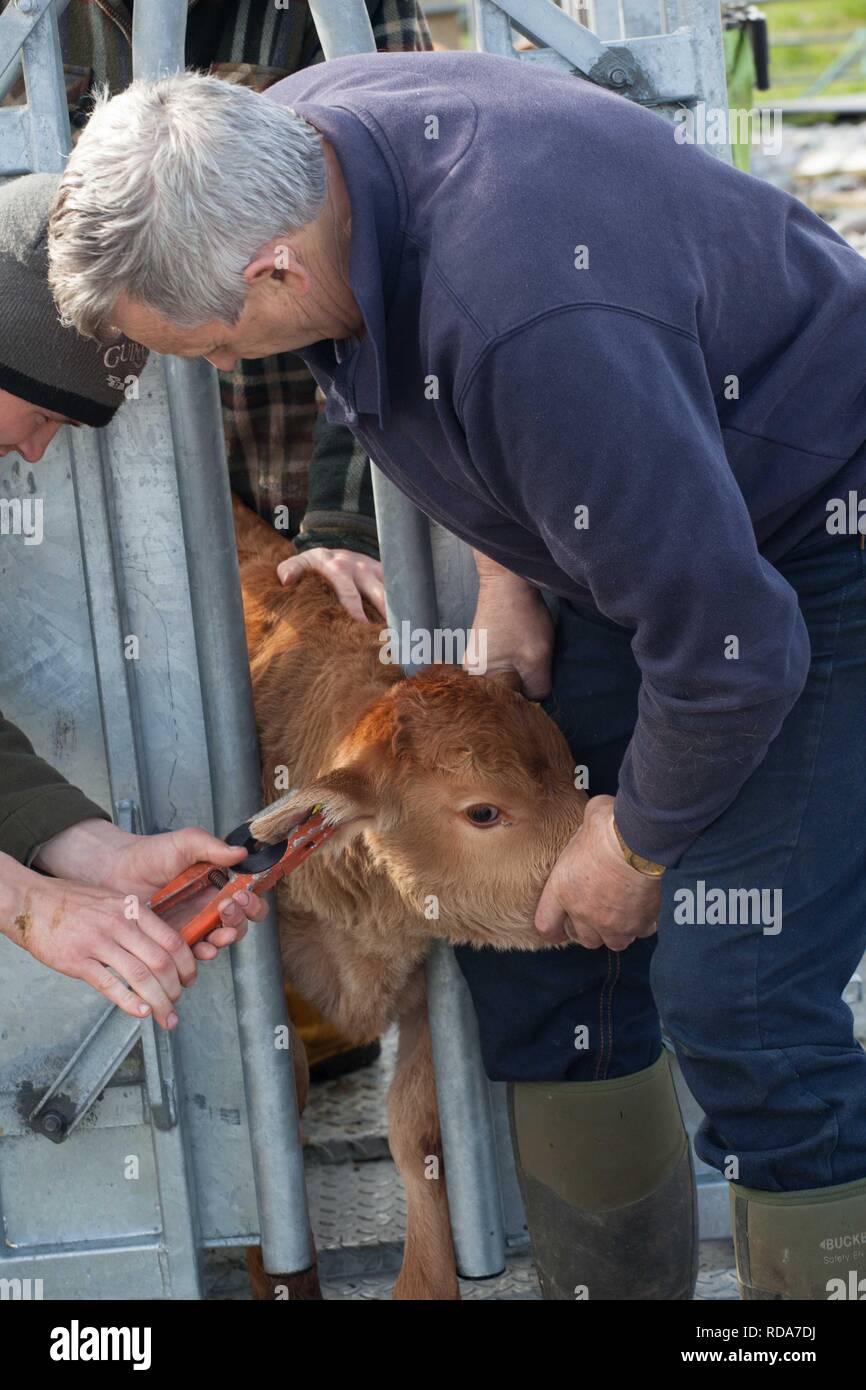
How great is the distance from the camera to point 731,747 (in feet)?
7.66

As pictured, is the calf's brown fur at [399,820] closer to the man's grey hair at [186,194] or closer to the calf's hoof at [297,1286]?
the calf's hoof at [297,1286]

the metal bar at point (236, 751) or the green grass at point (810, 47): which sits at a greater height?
the green grass at point (810, 47)

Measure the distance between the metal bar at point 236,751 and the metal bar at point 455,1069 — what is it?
1.08ft

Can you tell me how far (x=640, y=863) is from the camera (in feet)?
8.68

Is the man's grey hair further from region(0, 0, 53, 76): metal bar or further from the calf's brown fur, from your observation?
the calf's brown fur

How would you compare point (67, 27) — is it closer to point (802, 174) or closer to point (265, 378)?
point (265, 378)

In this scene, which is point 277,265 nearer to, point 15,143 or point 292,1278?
point 15,143

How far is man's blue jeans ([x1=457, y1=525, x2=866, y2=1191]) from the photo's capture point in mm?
2438

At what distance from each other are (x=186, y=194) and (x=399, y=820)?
154 centimetres

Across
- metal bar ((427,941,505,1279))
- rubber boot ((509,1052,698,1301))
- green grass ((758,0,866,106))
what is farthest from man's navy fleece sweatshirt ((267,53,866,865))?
green grass ((758,0,866,106))

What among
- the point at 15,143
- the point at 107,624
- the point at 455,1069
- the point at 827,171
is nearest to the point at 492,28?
the point at 15,143

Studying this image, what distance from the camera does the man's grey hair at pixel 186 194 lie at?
6.92ft

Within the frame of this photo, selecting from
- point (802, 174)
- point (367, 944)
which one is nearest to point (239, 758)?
point (367, 944)

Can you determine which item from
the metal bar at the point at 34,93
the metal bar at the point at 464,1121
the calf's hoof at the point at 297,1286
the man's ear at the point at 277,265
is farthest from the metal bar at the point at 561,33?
the calf's hoof at the point at 297,1286
